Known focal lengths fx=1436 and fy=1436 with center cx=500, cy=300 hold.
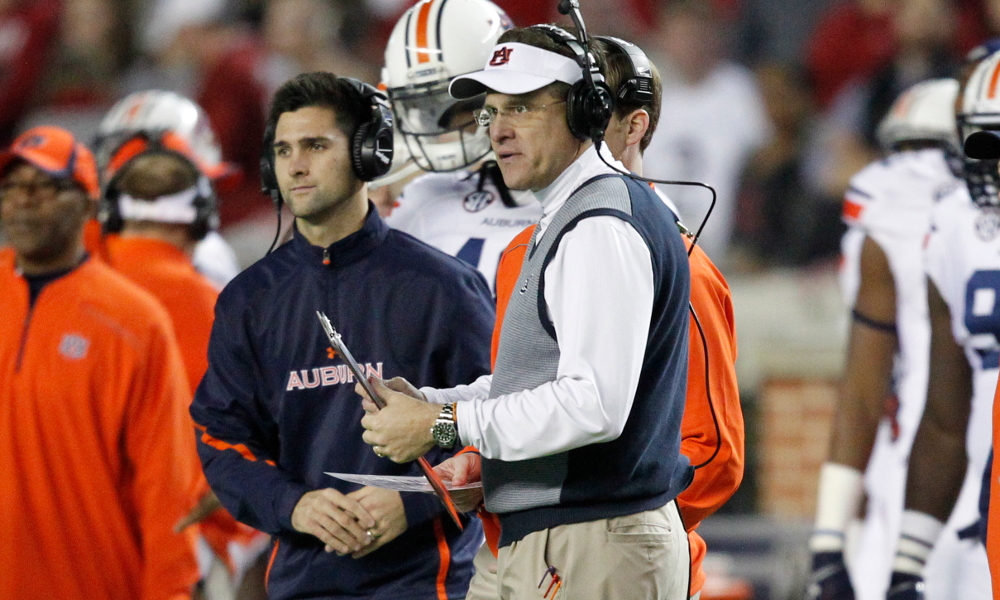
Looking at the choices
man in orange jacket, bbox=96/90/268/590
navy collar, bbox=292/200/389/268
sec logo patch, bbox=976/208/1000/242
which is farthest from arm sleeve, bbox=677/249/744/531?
man in orange jacket, bbox=96/90/268/590

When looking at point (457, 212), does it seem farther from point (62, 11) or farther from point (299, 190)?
point (62, 11)

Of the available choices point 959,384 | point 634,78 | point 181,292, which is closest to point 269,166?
point 634,78

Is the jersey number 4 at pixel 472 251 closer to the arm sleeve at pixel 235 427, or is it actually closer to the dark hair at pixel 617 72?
the arm sleeve at pixel 235 427

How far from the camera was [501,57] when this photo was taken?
2.70 m

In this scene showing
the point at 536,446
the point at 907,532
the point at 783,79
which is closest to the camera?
the point at 536,446

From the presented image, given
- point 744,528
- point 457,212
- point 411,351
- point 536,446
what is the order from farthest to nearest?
point 744,528
point 457,212
point 411,351
point 536,446

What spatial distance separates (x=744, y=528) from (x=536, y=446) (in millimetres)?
5395

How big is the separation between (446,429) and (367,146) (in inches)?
37.6

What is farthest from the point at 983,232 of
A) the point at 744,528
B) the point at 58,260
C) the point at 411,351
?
the point at 744,528

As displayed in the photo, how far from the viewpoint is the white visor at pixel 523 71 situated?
2.63 m

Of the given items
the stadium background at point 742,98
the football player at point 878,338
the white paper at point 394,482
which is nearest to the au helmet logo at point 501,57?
the white paper at point 394,482

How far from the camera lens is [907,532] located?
4.46m

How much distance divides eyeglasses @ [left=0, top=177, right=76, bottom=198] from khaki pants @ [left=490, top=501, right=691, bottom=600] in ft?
7.59

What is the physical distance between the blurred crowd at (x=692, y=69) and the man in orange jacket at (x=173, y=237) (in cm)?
384
